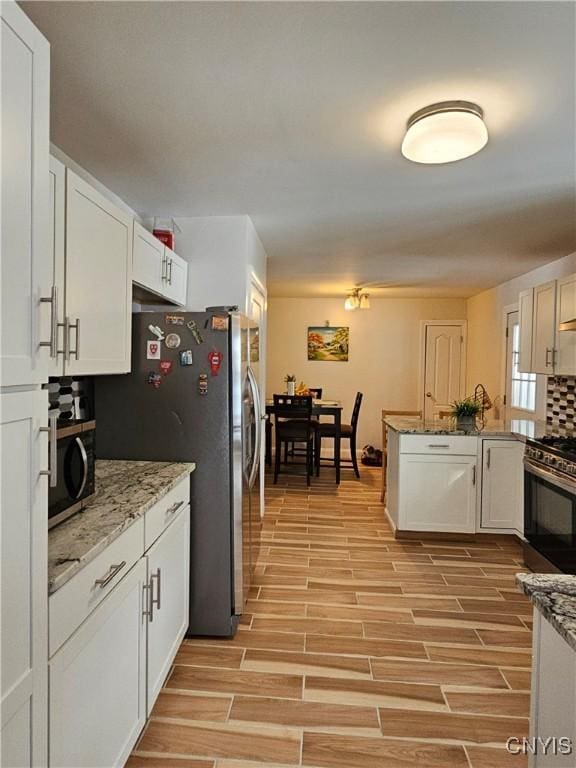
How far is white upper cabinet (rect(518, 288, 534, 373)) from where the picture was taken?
3707 millimetres

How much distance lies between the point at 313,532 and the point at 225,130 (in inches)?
119

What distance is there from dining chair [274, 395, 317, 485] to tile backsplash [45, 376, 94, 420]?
2902mm

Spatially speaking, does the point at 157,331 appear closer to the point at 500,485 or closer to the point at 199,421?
the point at 199,421

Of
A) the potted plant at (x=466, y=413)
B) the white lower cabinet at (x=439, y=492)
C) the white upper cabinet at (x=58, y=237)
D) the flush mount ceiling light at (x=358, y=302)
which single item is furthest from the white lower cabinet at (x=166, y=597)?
the flush mount ceiling light at (x=358, y=302)

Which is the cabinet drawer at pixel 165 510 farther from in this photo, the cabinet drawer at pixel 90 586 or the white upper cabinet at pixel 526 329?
the white upper cabinet at pixel 526 329

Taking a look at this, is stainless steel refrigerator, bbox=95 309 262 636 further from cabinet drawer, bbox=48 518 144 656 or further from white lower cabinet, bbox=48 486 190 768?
Answer: cabinet drawer, bbox=48 518 144 656

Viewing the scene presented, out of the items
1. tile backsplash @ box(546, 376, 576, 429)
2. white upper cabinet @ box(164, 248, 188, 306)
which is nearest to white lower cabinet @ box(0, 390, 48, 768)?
white upper cabinet @ box(164, 248, 188, 306)

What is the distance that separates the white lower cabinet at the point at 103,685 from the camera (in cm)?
110

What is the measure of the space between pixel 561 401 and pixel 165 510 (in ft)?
11.7

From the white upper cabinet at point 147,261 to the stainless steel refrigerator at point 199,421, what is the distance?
0.66 feet

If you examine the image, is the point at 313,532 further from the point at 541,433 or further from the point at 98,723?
the point at 98,723

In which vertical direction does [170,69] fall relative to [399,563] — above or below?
above

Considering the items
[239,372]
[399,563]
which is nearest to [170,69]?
[239,372]

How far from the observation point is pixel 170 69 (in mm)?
1543
